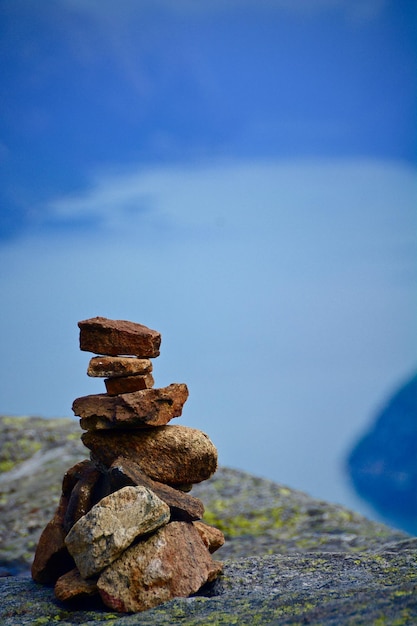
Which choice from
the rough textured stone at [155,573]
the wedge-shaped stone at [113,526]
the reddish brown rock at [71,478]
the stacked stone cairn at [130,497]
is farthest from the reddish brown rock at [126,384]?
the rough textured stone at [155,573]

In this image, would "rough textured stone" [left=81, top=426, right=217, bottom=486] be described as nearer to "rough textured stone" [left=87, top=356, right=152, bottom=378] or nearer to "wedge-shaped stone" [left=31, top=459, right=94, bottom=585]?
"wedge-shaped stone" [left=31, top=459, right=94, bottom=585]

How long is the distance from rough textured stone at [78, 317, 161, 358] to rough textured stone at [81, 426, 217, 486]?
1.33m

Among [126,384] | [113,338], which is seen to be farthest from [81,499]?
[113,338]

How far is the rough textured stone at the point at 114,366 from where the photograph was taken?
11109 mm

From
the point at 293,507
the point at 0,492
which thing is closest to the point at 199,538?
the point at 293,507

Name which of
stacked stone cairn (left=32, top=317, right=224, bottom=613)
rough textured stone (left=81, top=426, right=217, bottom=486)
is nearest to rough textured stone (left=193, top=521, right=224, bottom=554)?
stacked stone cairn (left=32, top=317, right=224, bottom=613)

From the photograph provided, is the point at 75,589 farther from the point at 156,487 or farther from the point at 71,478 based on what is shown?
the point at 71,478

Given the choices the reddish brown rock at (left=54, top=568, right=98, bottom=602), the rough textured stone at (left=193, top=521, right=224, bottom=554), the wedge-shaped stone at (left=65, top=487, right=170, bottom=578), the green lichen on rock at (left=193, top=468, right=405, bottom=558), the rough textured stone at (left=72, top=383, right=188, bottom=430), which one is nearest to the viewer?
the wedge-shaped stone at (left=65, top=487, right=170, bottom=578)

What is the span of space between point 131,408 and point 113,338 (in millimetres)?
1269

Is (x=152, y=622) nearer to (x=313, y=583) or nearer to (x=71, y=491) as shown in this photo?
(x=313, y=583)

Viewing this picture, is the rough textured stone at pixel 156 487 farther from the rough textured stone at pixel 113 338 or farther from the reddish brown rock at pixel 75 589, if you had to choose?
the rough textured stone at pixel 113 338

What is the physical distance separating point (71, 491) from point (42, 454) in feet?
47.4

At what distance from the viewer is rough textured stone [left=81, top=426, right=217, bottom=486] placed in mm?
11148

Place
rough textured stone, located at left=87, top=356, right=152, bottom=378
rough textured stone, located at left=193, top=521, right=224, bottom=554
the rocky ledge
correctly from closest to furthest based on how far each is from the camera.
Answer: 1. the rocky ledge
2. rough textured stone, located at left=87, top=356, right=152, bottom=378
3. rough textured stone, located at left=193, top=521, right=224, bottom=554
